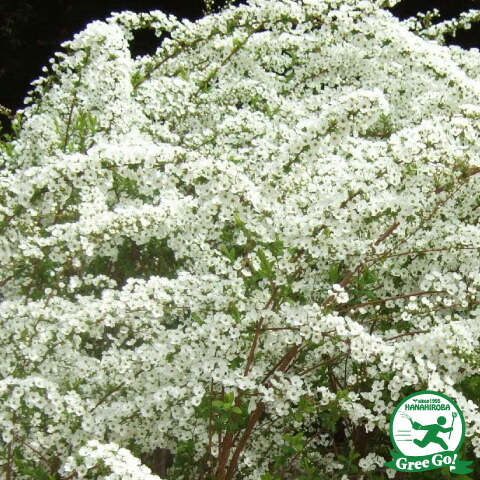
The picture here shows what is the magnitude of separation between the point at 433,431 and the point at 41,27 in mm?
7090

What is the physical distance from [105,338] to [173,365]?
1086mm

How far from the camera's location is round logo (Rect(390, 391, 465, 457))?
2.87 m

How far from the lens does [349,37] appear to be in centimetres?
484

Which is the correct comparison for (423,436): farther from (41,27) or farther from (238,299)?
(41,27)

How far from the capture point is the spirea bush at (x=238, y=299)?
115 inches

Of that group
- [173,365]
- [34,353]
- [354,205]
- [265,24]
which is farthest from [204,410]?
[265,24]

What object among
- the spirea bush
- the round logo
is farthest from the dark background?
the round logo

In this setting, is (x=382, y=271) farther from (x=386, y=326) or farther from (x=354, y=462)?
(x=354, y=462)

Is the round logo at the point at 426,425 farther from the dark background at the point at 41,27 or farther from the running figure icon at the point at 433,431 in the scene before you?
the dark background at the point at 41,27

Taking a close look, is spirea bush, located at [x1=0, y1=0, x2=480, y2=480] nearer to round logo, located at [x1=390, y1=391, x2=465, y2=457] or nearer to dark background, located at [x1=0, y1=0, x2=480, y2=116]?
round logo, located at [x1=390, y1=391, x2=465, y2=457]

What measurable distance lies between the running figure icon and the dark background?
263 inches

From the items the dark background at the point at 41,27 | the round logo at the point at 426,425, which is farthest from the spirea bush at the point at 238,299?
the dark background at the point at 41,27

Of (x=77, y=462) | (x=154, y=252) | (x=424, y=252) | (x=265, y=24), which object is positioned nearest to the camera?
(x=77, y=462)

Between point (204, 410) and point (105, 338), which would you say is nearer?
point (204, 410)
